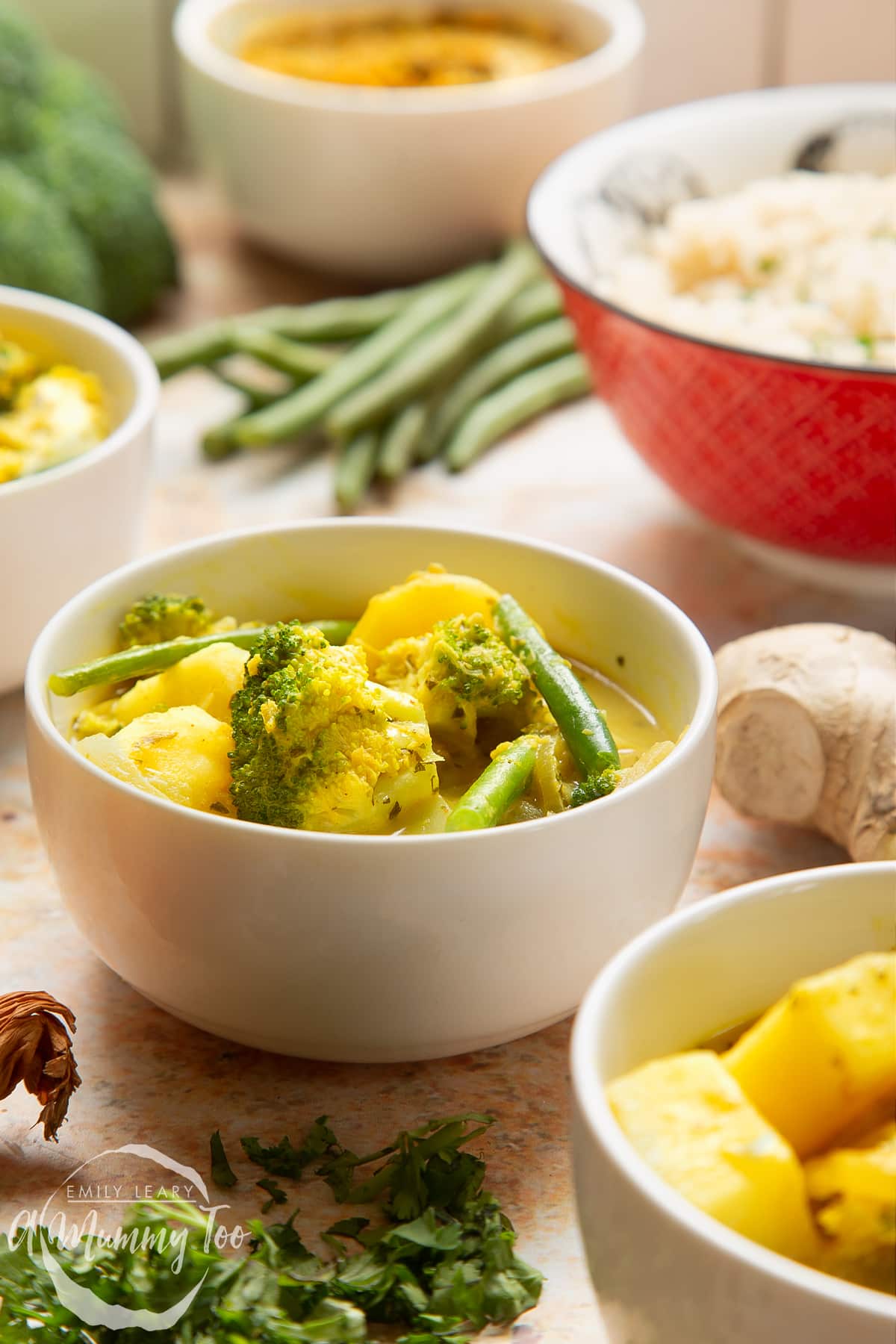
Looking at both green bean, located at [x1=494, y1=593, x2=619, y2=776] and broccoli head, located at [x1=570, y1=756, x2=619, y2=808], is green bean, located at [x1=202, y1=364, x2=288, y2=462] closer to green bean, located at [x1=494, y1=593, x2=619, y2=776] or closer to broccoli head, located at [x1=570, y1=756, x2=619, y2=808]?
green bean, located at [x1=494, y1=593, x2=619, y2=776]

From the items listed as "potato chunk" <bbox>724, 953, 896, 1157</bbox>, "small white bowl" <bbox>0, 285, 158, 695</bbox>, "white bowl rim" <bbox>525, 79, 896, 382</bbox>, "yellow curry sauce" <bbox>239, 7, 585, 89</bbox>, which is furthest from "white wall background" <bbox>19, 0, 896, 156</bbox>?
"potato chunk" <bbox>724, 953, 896, 1157</bbox>

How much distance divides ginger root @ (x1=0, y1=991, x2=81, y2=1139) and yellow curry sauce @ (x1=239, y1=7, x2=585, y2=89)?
70.7 inches

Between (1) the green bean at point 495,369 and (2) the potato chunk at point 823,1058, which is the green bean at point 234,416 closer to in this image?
(1) the green bean at point 495,369

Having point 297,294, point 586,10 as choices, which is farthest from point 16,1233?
point 586,10

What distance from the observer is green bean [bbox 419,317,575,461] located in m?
2.05

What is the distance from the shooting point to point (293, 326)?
2.16 metres

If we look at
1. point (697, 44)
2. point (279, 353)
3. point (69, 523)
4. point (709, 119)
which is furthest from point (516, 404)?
point (697, 44)

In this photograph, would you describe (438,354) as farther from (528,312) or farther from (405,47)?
(405,47)

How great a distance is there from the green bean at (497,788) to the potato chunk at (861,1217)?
0.33 m

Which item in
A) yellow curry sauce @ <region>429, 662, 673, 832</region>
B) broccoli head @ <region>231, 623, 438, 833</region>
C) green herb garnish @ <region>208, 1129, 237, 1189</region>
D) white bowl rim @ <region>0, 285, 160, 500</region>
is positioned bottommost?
green herb garnish @ <region>208, 1129, 237, 1189</region>

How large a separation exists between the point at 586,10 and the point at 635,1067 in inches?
84.2

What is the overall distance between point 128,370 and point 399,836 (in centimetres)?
80

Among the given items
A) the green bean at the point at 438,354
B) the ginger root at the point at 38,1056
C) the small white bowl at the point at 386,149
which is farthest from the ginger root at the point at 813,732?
the small white bowl at the point at 386,149

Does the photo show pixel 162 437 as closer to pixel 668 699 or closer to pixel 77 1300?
pixel 668 699
